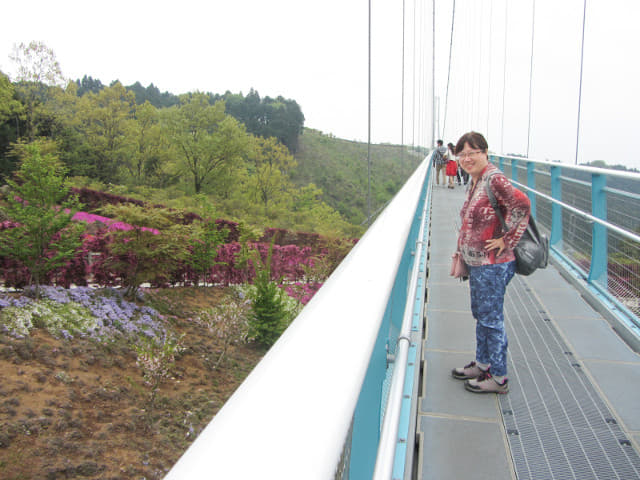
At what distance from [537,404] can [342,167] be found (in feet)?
302

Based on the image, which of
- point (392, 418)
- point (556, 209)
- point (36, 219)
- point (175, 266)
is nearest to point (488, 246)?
point (392, 418)

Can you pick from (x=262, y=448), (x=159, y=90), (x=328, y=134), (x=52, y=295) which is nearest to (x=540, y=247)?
(x=262, y=448)

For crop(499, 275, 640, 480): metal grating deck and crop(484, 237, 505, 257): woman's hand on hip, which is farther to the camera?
crop(484, 237, 505, 257): woman's hand on hip

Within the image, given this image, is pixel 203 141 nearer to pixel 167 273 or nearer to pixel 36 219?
pixel 167 273

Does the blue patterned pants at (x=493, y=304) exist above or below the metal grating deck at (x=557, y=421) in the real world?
above

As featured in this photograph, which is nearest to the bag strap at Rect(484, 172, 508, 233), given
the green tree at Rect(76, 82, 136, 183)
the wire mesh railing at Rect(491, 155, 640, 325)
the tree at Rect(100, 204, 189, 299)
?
the wire mesh railing at Rect(491, 155, 640, 325)

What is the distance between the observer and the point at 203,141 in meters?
45.6

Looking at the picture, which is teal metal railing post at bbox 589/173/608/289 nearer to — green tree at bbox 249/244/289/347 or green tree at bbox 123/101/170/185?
green tree at bbox 249/244/289/347

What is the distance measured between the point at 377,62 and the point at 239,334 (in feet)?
25.8

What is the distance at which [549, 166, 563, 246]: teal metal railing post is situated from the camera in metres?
5.98

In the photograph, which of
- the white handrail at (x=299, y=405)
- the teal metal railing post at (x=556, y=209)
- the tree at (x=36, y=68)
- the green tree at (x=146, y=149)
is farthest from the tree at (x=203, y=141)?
the white handrail at (x=299, y=405)

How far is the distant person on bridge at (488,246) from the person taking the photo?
2562 millimetres

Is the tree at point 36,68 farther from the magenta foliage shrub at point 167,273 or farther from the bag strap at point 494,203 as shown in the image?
the bag strap at point 494,203

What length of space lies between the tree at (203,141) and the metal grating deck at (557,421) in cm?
4399
